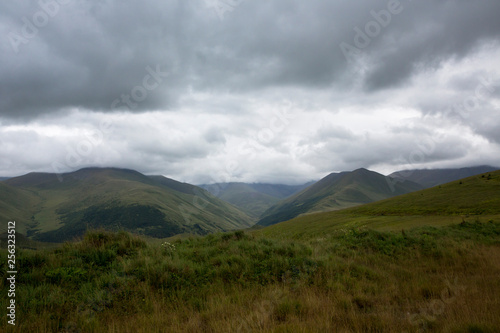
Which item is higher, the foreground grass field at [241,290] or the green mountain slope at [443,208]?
the foreground grass field at [241,290]

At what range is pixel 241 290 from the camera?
21.7 ft

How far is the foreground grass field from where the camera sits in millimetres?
4797

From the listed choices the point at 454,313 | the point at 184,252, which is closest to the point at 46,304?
the point at 184,252

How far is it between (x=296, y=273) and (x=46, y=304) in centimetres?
631

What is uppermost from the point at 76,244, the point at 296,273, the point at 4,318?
the point at 76,244

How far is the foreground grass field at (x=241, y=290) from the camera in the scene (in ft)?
15.7

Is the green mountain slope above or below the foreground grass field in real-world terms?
below

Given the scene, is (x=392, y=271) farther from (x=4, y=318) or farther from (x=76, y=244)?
(x=76, y=244)

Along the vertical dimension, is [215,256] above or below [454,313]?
above

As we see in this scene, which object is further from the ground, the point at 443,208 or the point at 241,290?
the point at 241,290

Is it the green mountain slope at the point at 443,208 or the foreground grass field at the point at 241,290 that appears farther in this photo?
the green mountain slope at the point at 443,208

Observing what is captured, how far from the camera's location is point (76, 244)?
8875 mm

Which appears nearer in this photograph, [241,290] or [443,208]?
[241,290]

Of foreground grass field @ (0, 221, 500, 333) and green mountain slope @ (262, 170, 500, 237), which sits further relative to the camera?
green mountain slope @ (262, 170, 500, 237)
